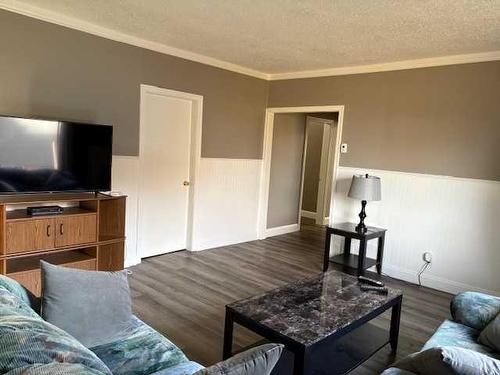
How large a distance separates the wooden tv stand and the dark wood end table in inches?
91.3

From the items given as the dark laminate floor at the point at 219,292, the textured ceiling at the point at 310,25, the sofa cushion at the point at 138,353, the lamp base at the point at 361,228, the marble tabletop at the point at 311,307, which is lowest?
the dark laminate floor at the point at 219,292

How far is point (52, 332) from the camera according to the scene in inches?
44.0

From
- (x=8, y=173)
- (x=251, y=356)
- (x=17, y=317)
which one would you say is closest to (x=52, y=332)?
(x=17, y=317)

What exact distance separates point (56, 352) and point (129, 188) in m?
3.30

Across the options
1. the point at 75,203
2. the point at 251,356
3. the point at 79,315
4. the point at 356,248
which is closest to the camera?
the point at 251,356

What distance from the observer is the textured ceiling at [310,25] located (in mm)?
2816

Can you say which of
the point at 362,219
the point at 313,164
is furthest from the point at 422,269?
the point at 313,164

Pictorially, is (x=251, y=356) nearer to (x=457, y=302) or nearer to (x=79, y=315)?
(x=79, y=315)

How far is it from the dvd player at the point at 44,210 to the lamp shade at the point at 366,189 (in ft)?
9.94

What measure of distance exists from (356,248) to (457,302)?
2362 millimetres

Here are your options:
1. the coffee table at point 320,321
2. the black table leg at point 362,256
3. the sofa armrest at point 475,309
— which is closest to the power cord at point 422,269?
the black table leg at point 362,256

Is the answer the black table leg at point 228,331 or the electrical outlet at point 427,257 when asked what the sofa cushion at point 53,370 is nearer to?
the black table leg at point 228,331

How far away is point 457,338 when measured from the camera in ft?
6.69

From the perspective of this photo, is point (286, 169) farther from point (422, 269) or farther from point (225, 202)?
point (422, 269)
